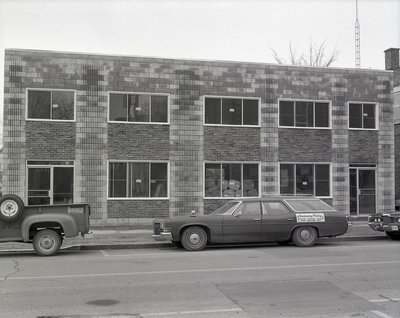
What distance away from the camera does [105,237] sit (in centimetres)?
1641

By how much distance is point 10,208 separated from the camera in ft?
40.4

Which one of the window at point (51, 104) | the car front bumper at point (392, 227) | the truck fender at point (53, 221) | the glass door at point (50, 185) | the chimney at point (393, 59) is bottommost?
the car front bumper at point (392, 227)

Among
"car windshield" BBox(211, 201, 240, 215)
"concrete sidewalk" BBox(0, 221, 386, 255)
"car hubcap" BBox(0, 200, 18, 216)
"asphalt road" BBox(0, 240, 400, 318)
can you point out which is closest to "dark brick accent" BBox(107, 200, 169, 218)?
"concrete sidewalk" BBox(0, 221, 386, 255)

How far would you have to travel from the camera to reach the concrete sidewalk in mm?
14180

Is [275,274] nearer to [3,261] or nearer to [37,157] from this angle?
[3,261]

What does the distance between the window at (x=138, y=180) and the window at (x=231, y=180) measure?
1.89 m

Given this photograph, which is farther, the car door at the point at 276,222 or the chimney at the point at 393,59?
the chimney at the point at 393,59

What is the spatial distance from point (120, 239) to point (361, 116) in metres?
12.9

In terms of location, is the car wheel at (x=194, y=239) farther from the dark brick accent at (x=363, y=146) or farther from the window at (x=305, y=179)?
the dark brick accent at (x=363, y=146)

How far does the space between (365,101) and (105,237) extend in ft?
44.0

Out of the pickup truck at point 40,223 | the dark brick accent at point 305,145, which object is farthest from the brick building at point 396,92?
the pickup truck at point 40,223

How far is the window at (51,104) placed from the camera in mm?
19594

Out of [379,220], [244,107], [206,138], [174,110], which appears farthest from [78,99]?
[379,220]

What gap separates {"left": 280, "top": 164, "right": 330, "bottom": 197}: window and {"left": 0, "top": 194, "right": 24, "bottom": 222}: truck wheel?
12363mm
